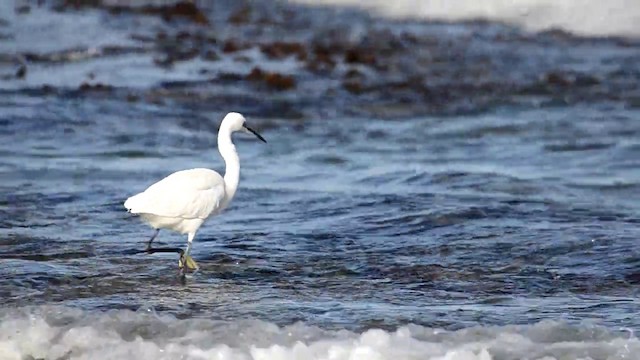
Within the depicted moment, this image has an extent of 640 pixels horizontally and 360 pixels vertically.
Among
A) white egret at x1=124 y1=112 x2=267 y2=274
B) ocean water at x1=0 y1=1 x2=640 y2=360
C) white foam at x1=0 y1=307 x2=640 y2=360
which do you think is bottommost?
ocean water at x1=0 y1=1 x2=640 y2=360

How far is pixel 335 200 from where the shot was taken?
9.62m

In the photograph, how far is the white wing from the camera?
746 cm

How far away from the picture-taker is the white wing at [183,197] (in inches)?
294

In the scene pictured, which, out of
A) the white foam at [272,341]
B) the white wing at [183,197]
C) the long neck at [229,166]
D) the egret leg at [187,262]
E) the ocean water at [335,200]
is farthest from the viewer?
the long neck at [229,166]

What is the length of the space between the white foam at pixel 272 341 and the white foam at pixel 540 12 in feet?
46.0

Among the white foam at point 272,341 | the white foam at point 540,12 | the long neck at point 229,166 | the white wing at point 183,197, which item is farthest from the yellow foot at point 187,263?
the white foam at point 540,12

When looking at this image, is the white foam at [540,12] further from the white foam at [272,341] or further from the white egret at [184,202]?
the white foam at [272,341]

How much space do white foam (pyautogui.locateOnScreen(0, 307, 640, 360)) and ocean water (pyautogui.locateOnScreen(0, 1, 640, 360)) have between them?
0.04 feet

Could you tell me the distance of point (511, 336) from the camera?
607 centimetres

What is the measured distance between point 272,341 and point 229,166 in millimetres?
2040

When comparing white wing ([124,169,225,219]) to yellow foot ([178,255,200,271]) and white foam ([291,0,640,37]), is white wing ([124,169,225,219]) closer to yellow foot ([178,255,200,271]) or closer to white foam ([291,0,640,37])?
yellow foot ([178,255,200,271])

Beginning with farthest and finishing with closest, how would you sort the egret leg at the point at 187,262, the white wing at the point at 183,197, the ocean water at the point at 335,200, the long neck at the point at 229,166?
the long neck at the point at 229,166 < the egret leg at the point at 187,262 < the white wing at the point at 183,197 < the ocean water at the point at 335,200

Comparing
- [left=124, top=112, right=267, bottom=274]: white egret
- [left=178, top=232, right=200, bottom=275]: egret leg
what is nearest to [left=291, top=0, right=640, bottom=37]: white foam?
[left=124, top=112, right=267, bottom=274]: white egret

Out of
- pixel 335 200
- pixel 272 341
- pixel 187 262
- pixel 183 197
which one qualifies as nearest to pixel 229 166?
pixel 183 197
